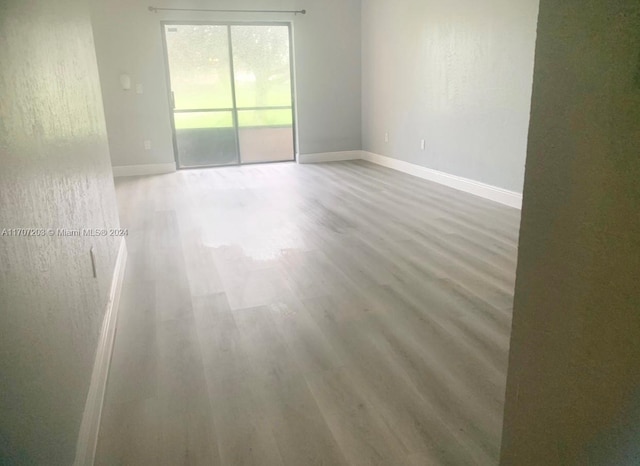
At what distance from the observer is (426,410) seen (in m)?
1.72

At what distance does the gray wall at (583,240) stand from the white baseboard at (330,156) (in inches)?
269

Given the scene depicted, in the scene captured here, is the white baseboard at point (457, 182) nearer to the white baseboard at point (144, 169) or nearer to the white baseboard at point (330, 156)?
the white baseboard at point (330, 156)

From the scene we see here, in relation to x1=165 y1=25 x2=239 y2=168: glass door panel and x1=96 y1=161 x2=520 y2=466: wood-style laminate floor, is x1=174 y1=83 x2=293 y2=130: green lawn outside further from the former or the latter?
x1=96 y1=161 x2=520 y2=466: wood-style laminate floor

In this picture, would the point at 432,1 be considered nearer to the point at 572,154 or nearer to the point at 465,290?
the point at 465,290

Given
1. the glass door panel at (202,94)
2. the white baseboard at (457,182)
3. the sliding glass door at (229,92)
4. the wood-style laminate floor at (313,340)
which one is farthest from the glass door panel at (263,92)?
the wood-style laminate floor at (313,340)

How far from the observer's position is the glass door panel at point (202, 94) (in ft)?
22.5

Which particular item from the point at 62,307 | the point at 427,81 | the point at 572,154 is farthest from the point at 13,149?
the point at 427,81

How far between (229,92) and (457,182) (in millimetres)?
3749

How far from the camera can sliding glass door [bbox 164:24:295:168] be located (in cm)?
691

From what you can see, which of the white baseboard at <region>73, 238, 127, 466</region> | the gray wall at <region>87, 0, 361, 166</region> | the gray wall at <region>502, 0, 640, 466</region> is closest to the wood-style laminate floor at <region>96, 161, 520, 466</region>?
the white baseboard at <region>73, 238, 127, 466</region>

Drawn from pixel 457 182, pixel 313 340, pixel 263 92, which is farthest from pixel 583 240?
pixel 263 92

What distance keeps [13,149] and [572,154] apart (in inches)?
46.6

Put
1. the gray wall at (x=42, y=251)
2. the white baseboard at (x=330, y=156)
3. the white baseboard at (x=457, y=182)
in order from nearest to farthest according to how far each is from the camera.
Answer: the gray wall at (x=42, y=251) → the white baseboard at (x=457, y=182) → the white baseboard at (x=330, y=156)

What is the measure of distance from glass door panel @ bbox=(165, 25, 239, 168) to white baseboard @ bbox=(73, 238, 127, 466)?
4969mm
